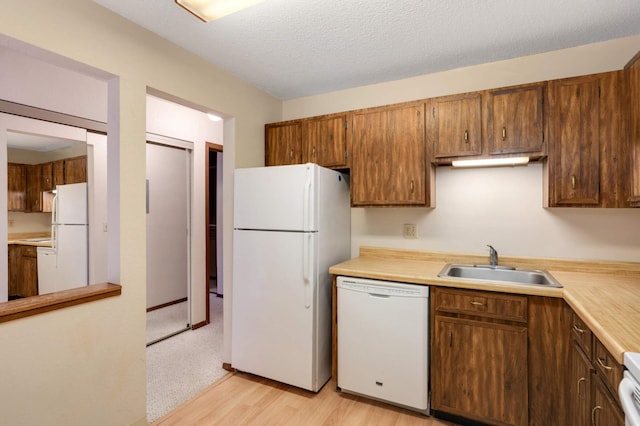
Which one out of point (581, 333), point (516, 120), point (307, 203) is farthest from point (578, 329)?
point (307, 203)

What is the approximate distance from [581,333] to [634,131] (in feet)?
3.86

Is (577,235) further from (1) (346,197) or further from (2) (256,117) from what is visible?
(2) (256,117)

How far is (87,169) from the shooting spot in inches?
106

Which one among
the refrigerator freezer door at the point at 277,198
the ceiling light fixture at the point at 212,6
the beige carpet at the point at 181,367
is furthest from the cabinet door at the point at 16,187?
the ceiling light fixture at the point at 212,6

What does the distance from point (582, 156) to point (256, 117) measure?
2487mm

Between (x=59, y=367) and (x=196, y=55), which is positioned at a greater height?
(x=196, y=55)

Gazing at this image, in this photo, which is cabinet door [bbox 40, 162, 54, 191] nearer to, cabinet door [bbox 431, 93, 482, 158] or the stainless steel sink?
the stainless steel sink

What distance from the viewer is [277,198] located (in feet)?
7.86

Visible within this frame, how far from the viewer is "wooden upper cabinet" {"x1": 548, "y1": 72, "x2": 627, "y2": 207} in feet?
6.29

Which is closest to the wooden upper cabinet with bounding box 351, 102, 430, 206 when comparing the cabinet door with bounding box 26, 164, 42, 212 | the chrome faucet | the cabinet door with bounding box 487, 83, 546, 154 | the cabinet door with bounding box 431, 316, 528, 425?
the cabinet door with bounding box 487, 83, 546, 154

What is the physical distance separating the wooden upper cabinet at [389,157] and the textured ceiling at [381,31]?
1.40ft

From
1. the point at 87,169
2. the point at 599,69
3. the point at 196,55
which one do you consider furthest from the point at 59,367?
the point at 599,69

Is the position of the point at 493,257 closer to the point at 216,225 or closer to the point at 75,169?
the point at 75,169

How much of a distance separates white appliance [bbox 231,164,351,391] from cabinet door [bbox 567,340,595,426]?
1.50m
